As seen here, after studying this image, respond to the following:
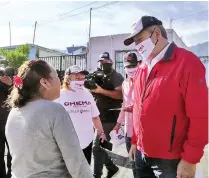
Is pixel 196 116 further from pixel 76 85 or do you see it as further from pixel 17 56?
pixel 17 56

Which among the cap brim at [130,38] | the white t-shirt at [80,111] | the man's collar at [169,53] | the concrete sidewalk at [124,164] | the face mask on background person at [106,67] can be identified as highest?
the cap brim at [130,38]

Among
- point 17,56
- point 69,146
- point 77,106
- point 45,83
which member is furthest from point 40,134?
point 17,56

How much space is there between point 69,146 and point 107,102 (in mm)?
2880

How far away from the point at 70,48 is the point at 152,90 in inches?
1518

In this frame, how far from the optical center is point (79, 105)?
149 inches

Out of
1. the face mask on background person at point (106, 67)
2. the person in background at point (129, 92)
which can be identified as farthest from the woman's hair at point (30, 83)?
the face mask on background person at point (106, 67)

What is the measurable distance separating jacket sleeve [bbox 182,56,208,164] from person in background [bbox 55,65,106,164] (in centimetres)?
186

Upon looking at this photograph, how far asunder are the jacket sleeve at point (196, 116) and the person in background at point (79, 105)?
186 cm

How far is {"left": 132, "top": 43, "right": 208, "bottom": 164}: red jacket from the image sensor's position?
2.11 metres

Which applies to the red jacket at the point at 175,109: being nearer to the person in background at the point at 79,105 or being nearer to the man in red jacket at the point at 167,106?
the man in red jacket at the point at 167,106

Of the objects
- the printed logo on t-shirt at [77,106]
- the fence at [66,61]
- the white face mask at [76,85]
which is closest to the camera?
the printed logo on t-shirt at [77,106]

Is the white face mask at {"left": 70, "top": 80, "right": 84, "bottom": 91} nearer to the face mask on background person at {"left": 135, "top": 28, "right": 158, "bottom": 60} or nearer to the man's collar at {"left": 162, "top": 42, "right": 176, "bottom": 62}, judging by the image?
the face mask on background person at {"left": 135, "top": 28, "right": 158, "bottom": 60}

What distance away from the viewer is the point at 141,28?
2.46 metres

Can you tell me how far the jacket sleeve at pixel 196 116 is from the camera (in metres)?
2.10
